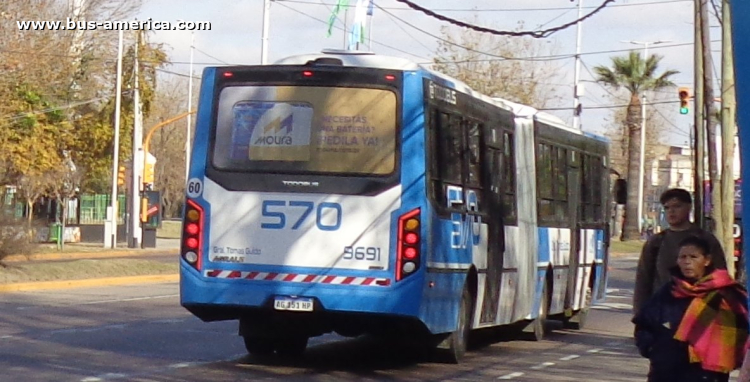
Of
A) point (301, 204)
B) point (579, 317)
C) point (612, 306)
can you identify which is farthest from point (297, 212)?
point (612, 306)

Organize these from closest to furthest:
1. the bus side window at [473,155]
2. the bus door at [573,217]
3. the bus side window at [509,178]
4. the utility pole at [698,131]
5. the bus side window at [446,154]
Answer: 1. the bus side window at [446,154]
2. the bus side window at [473,155]
3. the bus side window at [509,178]
4. the bus door at [573,217]
5. the utility pole at [698,131]

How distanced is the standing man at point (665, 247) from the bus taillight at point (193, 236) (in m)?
4.81

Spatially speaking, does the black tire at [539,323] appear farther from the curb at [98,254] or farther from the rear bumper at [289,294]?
the curb at [98,254]

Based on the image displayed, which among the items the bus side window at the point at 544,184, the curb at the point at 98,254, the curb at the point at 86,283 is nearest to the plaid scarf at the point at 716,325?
the bus side window at the point at 544,184

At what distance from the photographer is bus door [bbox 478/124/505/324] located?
15297 millimetres

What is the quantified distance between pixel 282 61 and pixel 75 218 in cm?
4677

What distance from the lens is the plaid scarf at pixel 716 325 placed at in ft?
23.6

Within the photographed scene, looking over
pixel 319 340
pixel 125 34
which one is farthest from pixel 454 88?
pixel 125 34

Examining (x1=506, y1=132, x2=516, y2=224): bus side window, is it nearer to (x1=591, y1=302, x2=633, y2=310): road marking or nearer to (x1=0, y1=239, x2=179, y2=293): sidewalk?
(x1=591, y1=302, x2=633, y2=310): road marking

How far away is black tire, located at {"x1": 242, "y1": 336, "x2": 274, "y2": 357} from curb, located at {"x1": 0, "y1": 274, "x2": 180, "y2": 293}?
11.8m

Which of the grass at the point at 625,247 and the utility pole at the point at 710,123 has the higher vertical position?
the utility pole at the point at 710,123

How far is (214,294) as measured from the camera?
1306 cm

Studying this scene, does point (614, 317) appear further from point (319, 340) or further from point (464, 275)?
point (464, 275)

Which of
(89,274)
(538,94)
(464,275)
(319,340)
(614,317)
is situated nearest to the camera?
(464,275)
